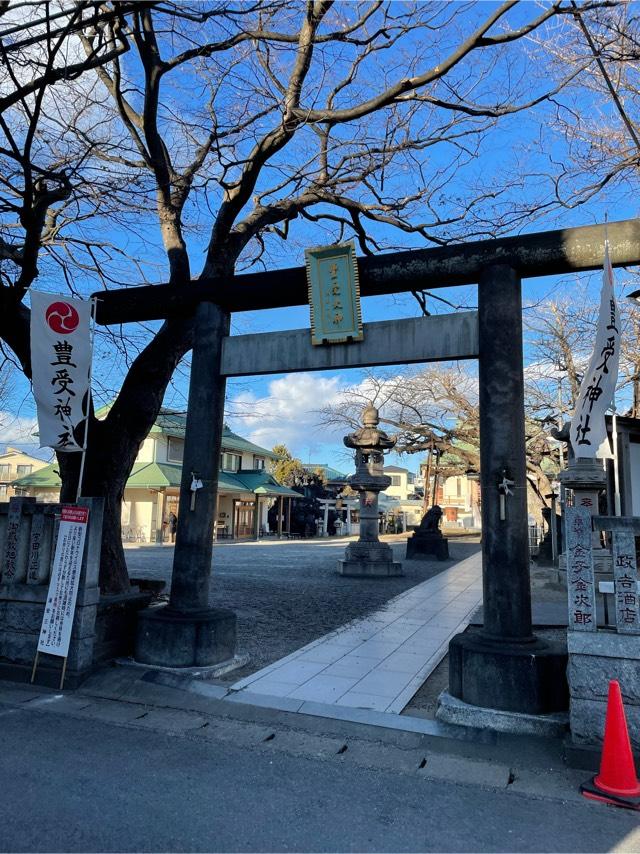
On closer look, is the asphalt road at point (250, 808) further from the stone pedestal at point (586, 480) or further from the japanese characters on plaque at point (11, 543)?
the stone pedestal at point (586, 480)

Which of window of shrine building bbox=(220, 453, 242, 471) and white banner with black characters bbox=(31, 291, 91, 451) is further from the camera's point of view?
window of shrine building bbox=(220, 453, 242, 471)

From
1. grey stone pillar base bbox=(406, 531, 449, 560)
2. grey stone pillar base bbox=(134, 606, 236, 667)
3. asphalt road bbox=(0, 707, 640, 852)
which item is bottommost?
asphalt road bbox=(0, 707, 640, 852)

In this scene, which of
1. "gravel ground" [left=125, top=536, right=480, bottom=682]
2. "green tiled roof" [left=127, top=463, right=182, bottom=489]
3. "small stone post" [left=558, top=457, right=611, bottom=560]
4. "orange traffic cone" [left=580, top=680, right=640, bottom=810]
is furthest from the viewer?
"green tiled roof" [left=127, top=463, right=182, bottom=489]

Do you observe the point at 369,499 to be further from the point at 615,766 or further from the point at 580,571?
the point at 615,766

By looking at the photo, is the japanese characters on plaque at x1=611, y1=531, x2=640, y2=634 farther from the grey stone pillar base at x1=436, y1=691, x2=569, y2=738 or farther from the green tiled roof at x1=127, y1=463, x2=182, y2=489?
the green tiled roof at x1=127, y1=463, x2=182, y2=489

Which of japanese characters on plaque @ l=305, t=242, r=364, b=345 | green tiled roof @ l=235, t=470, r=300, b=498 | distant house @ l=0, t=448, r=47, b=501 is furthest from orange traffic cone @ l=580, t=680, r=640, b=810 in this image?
distant house @ l=0, t=448, r=47, b=501

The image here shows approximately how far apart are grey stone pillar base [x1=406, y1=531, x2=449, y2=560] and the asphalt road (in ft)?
65.0

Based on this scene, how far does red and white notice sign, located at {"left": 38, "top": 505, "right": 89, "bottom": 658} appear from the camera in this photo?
6402 millimetres

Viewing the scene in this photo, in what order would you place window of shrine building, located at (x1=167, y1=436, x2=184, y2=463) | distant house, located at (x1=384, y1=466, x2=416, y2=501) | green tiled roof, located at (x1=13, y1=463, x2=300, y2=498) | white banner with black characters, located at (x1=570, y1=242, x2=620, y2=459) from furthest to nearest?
distant house, located at (x1=384, y1=466, x2=416, y2=501) → window of shrine building, located at (x1=167, y1=436, x2=184, y2=463) → green tiled roof, located at (x1=13, y1=463, x2=300, y2=498) → white banner with black characters, located at (x1=570, y1=242, x2=620, y2=459)

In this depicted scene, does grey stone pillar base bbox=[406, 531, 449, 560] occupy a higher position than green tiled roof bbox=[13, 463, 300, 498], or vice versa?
green tiled roof bbox=[13, 463, 300, 498]

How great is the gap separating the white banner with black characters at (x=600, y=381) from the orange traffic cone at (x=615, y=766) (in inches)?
83.3

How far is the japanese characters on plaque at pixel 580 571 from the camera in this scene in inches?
186

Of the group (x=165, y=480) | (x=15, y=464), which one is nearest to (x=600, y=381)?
(x=165, y=480)

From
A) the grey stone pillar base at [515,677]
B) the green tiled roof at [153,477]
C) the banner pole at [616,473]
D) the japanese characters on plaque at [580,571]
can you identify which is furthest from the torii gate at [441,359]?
the green tiled roof at [153,477]
